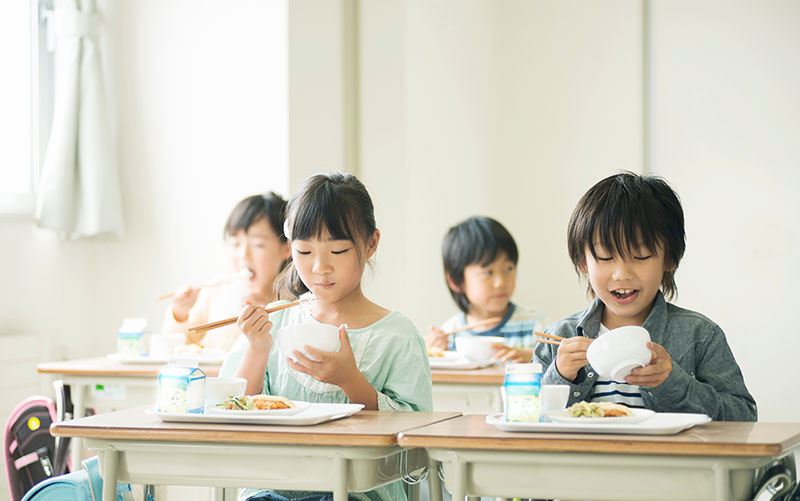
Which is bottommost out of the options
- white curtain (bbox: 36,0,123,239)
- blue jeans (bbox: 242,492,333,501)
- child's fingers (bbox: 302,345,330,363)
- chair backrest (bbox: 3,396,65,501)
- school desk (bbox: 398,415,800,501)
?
chair backrest (bbox: 3,396,65,501)

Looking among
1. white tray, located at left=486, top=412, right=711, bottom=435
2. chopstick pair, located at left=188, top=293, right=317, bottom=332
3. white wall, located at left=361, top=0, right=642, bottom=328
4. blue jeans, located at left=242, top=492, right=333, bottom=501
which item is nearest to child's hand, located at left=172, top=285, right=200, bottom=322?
white wall, located at left=361, top=0, right=642, bottom=328

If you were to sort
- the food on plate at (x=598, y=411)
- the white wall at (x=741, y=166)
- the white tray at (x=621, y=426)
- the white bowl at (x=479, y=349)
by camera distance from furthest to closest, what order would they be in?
the white wall at (x=741, y=166)
the white bowl at (x=479, y=349)
the food on plate at (x=598, y=411)
the white tray at (x=621, y=426)

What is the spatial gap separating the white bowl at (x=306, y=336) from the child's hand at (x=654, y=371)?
0.59 metres

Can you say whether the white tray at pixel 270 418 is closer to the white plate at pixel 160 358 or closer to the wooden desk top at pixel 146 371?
the wooden desk top at pixel 146 371

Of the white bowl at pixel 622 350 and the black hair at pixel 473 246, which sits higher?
the black hair at pixel 473 246

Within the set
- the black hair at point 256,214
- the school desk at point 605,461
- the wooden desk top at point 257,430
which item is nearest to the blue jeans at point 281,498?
the wooden desk top at point 257,430

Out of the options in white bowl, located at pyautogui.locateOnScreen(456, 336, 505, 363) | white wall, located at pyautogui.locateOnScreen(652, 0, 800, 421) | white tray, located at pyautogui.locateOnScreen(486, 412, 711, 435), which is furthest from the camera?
white wall, located at pyautogui.locateOnScreen(652, 0, 800, 421)

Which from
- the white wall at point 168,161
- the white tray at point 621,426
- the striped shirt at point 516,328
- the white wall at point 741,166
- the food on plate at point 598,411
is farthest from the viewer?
the white wall at point 741,166

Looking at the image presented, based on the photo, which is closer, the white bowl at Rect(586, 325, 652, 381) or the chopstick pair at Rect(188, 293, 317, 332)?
the white bowl at Rect(586, 325, 652, 381)

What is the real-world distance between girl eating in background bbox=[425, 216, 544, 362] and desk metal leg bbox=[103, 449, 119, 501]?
2.11m

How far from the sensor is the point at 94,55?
4.39 metres

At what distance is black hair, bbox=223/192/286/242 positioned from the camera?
3.54 meters

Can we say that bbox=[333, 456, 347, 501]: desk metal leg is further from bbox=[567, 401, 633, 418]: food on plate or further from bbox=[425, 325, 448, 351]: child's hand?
bbox=[425, 325, 448, 351]: child's hand

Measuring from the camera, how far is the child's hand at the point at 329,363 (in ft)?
5.92
